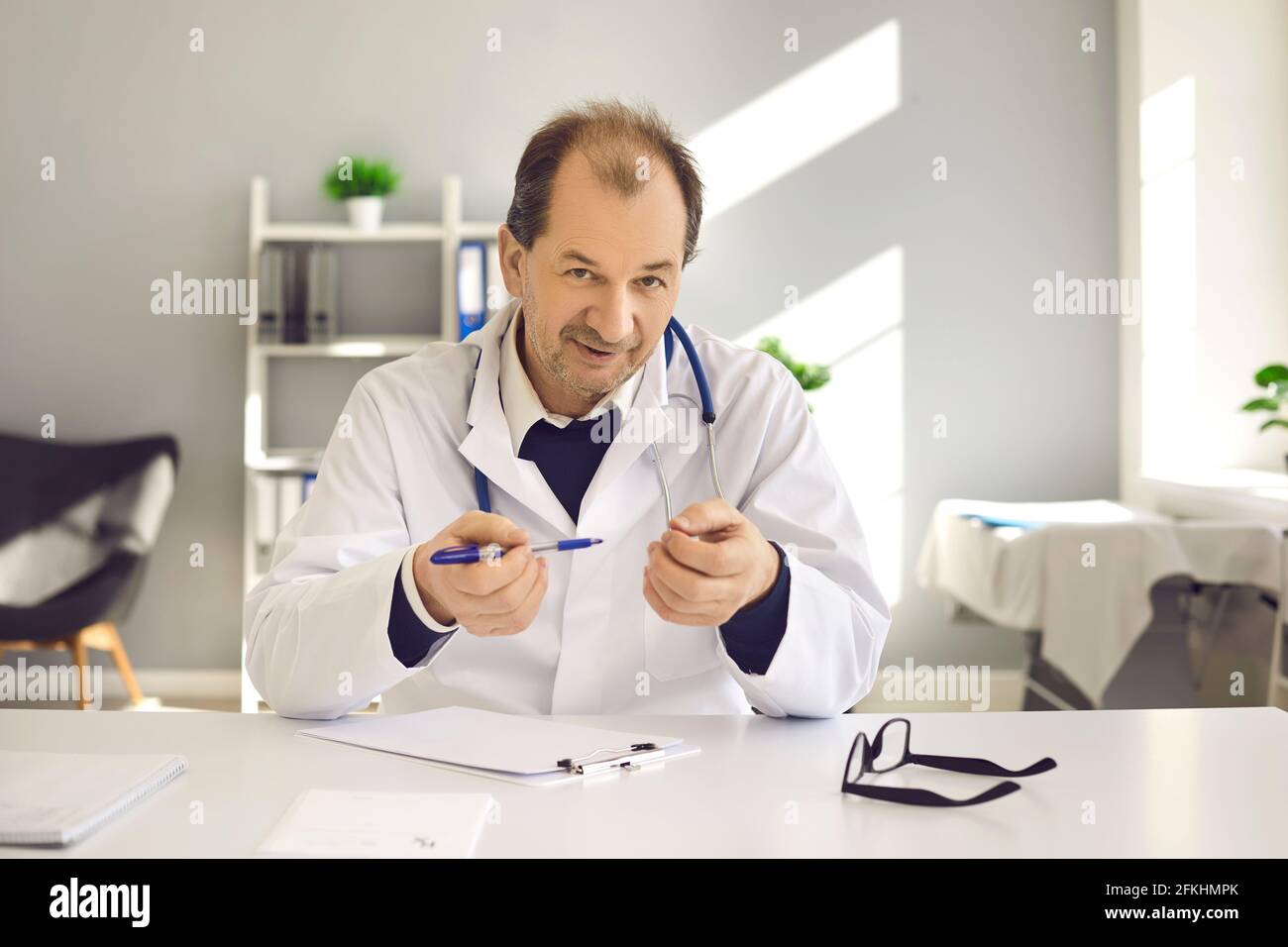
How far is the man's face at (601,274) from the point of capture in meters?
1.48

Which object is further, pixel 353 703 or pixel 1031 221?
pixel 1031 221

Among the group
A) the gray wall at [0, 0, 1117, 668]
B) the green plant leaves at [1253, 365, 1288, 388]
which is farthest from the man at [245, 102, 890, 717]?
the gray wall at [0, 0, 1117, 668]

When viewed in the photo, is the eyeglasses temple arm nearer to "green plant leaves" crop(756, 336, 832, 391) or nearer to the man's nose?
the man's nose

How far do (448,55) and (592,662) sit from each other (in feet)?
10.9

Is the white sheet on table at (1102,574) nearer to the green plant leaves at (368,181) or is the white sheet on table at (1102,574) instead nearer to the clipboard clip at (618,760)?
the clipboard clip at (618,760)

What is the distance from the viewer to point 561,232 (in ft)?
4.98

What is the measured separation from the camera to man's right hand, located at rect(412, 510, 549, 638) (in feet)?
3.65

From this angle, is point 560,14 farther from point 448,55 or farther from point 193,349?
point 193,349

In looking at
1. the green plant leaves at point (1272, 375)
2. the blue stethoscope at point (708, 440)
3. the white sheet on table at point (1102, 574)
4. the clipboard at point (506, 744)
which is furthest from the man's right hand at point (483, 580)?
the green plant leaves at point (1272, 375)

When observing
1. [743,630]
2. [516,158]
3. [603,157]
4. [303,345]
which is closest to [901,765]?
[743,630]

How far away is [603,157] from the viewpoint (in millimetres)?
1526

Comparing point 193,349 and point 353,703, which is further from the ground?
point 193,349

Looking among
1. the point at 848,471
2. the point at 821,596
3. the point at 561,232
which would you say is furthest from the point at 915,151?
the point at 821,596

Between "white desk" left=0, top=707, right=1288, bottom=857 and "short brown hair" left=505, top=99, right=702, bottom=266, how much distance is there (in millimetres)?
684
